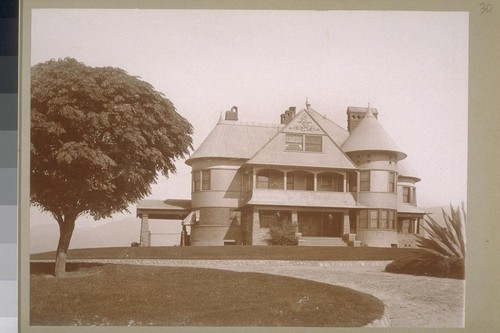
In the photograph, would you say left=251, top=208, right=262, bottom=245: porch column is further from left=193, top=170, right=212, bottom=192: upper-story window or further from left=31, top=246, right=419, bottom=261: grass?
left=193, top=170, right=212, bottom=192: upper-story window

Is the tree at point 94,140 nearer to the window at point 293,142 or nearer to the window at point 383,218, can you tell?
the window at point 293,142

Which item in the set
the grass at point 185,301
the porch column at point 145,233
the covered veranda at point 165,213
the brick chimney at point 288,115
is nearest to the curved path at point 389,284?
the grass at point 185,301

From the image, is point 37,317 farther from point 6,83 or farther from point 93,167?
point 6,83

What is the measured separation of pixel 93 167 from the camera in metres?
9.68

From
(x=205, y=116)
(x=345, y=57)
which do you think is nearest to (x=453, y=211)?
(x=345, y=57)

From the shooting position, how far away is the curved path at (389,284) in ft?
30.8

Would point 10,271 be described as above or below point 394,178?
below

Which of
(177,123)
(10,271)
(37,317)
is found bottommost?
(37,317)

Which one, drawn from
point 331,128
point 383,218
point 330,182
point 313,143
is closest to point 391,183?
point 383,218

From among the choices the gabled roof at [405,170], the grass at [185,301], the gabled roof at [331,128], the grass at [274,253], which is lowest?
the grass at [185,301]

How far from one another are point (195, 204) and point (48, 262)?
2503mm

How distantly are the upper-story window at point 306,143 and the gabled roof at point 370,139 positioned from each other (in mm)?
408

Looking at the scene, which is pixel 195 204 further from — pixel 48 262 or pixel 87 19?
pixel 87 19

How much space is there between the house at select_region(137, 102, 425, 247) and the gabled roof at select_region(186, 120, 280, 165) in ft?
0.05
